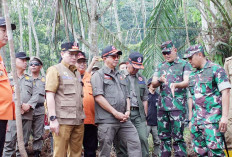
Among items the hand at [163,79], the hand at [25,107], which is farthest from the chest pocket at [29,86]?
the hand at [163,79]

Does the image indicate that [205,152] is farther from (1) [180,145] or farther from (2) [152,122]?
(2) [152,122]

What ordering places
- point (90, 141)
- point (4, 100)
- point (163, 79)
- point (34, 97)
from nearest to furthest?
point (4, 100)
point (163, 79)
point (90, 141)
point (34, 97)

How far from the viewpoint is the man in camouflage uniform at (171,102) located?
178 inches

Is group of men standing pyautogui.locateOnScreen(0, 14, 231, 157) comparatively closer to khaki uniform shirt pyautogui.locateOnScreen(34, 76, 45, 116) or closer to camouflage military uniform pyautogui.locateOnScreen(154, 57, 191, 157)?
camouflage military uniform pyautogui.locateOnScreen(154, 57, 191, 157)

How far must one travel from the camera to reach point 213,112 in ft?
12.6

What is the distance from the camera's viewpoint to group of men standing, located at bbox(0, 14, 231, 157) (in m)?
3.68

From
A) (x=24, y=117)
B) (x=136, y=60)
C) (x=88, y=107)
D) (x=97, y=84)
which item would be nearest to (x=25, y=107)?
(x=24, y=117)

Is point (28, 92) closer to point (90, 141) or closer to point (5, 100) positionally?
point (90, 141)

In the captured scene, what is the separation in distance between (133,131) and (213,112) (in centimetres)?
112

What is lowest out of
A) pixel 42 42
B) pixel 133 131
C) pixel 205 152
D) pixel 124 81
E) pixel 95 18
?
pixel 205 152

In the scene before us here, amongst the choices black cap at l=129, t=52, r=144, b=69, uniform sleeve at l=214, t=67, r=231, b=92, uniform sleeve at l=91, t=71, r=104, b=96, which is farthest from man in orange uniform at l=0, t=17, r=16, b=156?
uniform sleeve at l=214, t=67, r=231, b=92

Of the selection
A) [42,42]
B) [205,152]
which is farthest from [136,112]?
[42,42]

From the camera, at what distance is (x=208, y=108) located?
388 centimetres

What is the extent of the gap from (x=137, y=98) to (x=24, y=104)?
1874 millimetres
